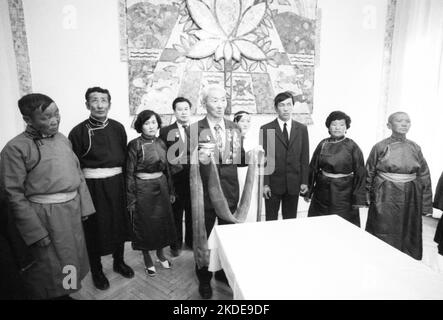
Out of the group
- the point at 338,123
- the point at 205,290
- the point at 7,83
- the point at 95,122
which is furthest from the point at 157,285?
the point at 7,83

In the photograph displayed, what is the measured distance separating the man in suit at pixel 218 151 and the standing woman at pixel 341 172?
3.24ft

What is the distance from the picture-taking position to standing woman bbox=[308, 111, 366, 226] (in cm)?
269

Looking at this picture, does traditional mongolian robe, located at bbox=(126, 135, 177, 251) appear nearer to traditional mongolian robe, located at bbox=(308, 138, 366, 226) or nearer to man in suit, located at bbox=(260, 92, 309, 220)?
man in suit, located at bbox=(260, 92, 309, 220)

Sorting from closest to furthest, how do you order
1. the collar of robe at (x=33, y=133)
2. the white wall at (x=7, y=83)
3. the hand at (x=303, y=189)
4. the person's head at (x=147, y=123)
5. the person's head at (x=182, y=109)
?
1. the collar of robe at (x=33, y=133)
2. the person's head at (x=147, y=123)
3. the hand at (x=303, y=189)
4. the person's head at (x=182, y=109)
5. the white wall at (x=7, y=83)

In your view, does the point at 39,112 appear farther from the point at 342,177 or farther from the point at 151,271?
the point at 342,177

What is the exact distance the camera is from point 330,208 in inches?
108

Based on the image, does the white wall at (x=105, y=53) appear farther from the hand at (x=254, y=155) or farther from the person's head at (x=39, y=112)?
the hand at (x=254, y=155)

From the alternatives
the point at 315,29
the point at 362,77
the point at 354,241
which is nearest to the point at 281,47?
the point at 315,29

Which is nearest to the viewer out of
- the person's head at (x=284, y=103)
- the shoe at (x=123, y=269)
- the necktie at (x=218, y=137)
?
the necktie at (x=218, y=137)

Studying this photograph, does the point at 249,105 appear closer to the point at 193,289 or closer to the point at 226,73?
→ the point at 226,73

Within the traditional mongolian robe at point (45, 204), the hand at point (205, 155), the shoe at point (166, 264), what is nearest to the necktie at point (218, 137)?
the hand at point (205, 155)

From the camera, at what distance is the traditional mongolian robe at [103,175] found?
237 centimetres

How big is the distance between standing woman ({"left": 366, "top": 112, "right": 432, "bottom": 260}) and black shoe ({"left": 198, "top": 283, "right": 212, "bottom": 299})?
1762mm

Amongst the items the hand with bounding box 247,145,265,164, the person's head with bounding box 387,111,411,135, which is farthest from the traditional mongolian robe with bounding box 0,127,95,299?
the person's head with bounding box 387,111,411,135
